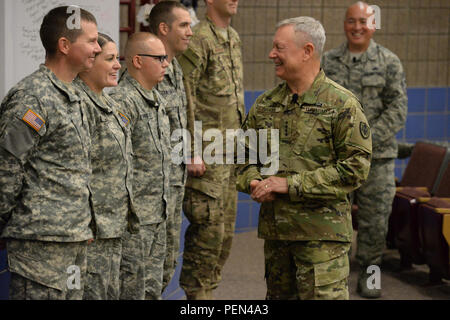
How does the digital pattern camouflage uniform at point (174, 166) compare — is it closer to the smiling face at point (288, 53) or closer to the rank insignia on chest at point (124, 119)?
the rank insignia on chest at point (124, 119)

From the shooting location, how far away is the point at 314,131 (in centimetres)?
318

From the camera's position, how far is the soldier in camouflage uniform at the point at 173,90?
4039 millimetres

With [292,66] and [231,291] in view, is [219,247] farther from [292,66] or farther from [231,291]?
[292,66]

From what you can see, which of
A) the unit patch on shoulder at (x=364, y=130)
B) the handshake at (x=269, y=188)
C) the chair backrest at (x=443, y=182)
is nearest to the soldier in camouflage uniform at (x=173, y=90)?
the handshake at (x=269, y=188)

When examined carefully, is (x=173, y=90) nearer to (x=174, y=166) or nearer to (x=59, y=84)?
(x=174, y=166)

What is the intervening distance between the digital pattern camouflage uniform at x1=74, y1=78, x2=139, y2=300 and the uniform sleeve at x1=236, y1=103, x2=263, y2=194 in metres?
0.46

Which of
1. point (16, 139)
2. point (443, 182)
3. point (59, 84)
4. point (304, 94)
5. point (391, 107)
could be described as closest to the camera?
point (16, 139)

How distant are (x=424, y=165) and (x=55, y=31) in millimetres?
4060

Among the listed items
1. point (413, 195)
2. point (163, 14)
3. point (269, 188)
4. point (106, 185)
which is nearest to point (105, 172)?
point (106, 185)

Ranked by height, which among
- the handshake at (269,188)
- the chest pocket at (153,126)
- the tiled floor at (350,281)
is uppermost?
the chest pocket at (153,126)

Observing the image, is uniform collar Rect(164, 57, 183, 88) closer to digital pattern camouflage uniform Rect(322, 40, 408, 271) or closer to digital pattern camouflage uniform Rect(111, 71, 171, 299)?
digital pattern camouflage uniform Rect(111, 71, 171, 299)

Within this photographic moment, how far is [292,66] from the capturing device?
10.6 ft

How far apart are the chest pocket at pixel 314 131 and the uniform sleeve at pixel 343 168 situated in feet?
0.12

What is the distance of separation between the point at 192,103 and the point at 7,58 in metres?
1.01
